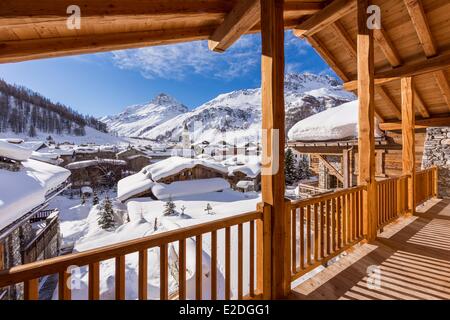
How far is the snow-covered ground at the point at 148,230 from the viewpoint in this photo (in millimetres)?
4543

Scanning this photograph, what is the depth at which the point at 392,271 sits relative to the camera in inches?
106

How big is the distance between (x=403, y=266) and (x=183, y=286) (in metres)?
2.81

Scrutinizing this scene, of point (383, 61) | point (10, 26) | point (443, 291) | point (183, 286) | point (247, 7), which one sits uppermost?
point (383, 61)

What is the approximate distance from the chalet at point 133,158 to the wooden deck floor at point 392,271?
2488 centimetres

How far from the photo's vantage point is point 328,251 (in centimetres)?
289

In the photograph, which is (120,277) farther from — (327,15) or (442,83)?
(442,83)

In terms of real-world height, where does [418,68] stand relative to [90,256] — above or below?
above

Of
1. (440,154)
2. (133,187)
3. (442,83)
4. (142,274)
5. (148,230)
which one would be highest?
(442,83)

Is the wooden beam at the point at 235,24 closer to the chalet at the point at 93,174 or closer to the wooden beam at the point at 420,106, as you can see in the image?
the wooden beam at the point at 420,106

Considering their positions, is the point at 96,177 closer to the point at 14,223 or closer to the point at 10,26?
the point at 14,223

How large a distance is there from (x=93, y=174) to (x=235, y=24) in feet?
74.7

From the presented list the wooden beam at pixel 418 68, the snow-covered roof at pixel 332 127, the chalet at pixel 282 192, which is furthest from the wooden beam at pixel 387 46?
the snow-covered roof at pixel 332 127

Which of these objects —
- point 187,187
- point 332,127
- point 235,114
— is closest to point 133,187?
point 187,187
